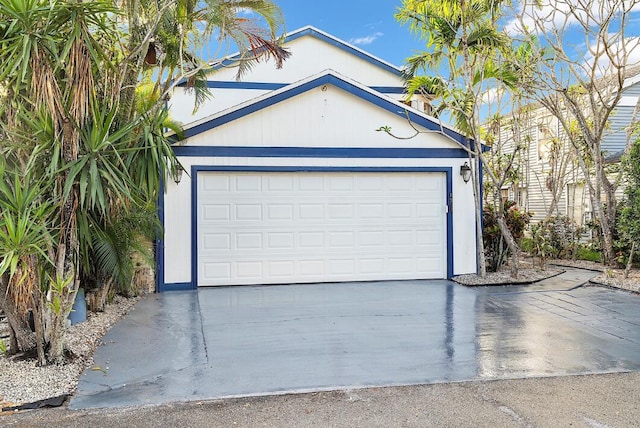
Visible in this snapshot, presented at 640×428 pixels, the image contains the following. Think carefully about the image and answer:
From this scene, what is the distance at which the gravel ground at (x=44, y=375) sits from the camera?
12.6 feet

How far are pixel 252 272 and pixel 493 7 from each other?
6.60 metres

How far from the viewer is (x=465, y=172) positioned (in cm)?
941

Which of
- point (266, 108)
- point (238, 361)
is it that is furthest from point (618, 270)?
point (238, 361)

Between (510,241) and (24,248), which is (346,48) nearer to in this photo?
(510,241)

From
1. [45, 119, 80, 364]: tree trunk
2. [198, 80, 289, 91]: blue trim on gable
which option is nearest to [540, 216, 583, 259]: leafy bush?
[198, 80, 289, 91]: blue trim on gable

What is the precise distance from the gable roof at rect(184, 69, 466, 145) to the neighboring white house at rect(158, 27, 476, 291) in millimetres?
18

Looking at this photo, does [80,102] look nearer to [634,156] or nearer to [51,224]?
[51,224]

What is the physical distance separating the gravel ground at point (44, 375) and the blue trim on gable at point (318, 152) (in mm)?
3943

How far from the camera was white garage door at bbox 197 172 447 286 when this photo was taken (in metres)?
8.82

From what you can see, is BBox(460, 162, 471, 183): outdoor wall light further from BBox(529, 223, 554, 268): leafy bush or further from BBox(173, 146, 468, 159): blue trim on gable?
BBox(529, 223, 554, 268): leafy bush

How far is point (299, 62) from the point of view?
1361 cm

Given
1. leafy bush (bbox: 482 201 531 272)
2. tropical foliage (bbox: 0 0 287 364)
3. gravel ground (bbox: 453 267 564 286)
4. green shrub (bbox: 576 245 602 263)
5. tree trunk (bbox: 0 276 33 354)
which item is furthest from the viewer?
green shrub (bbox: 576 245 602 263)

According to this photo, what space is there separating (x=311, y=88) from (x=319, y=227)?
8.35 feet

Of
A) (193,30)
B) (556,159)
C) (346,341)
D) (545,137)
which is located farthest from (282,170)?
(545,137)
